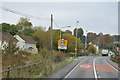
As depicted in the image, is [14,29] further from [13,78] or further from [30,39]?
[13,78]

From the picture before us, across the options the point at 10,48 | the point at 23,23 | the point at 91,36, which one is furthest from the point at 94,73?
the point at 91,36

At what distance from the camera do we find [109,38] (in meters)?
132

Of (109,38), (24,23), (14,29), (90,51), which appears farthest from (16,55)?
(109,38)

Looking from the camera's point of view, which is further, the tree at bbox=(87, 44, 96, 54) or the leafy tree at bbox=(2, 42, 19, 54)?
the tree at bbox=(87, 44, 96, 54)

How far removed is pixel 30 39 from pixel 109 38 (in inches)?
3121

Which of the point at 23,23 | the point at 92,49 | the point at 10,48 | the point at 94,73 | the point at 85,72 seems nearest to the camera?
the point at 10,48

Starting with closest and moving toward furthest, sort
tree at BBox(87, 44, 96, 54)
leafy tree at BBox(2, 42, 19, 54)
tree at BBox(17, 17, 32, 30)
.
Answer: leafy tree at BBox(2, 42, 19, 54), tree at BBox(17, 17, 32, 30), tree at BBox(87, 44, 96, 54)

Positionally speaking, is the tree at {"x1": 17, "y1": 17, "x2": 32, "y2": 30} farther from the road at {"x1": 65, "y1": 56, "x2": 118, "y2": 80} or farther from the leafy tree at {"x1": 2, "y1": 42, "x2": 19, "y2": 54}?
the leafy tree at {"x1": 2, "y1": 42, "x2": 19, "y2": 54}

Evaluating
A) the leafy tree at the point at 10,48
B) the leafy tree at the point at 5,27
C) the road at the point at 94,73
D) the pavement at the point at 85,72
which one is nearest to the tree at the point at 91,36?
the leafy tree at the point at 5,27

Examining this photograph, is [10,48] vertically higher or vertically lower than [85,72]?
higher

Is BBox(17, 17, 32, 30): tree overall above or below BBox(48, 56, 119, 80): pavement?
above

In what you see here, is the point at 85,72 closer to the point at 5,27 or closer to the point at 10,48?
the point at 10,48

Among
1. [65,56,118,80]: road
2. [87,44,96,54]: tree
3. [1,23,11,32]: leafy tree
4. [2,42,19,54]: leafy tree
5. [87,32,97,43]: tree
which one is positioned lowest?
[65,56,118,80]: road

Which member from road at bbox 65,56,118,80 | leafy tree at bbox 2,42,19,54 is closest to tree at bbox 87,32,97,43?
road at bbox 65,56,118,80
